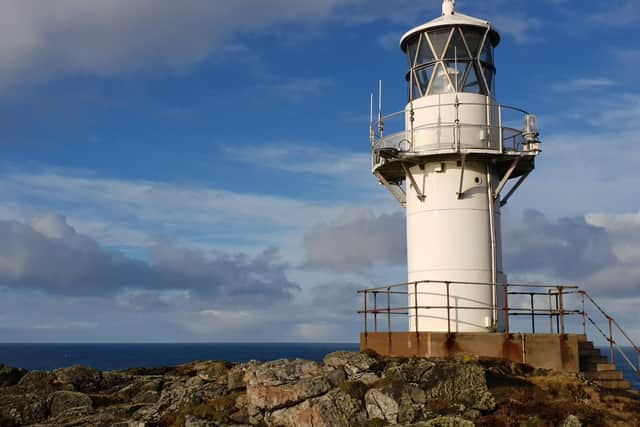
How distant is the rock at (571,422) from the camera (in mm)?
13516

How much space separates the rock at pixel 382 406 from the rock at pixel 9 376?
42.1 feet

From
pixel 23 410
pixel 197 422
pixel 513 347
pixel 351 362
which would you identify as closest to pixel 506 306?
pixel 513 347

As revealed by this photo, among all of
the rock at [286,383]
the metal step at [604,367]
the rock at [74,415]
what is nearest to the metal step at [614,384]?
the metal step at [604,367]

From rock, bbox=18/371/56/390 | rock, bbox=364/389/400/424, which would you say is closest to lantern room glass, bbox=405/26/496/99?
rock, bbox=364/389/400/424

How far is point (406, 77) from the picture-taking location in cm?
2303

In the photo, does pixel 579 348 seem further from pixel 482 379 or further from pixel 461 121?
pixel 461 121

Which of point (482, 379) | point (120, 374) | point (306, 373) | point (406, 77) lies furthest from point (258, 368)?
point (406, 77)

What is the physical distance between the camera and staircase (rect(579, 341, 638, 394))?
18547mm

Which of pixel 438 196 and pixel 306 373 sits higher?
pixel 438 196

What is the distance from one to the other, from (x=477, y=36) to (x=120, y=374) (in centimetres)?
1528

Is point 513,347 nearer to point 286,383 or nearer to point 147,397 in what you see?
point 286,383

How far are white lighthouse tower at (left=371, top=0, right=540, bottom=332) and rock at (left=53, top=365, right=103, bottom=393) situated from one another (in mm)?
9570

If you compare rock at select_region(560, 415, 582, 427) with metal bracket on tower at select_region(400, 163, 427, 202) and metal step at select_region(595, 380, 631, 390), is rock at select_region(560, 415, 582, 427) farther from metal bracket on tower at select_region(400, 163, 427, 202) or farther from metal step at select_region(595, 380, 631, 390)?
metal bracket on tower at select_region(400, 163, 427, 202)

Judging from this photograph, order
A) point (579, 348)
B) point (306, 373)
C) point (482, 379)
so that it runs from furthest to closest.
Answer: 1. point (579, 348)
2. point (306, 373)
3. point (482, 379)
